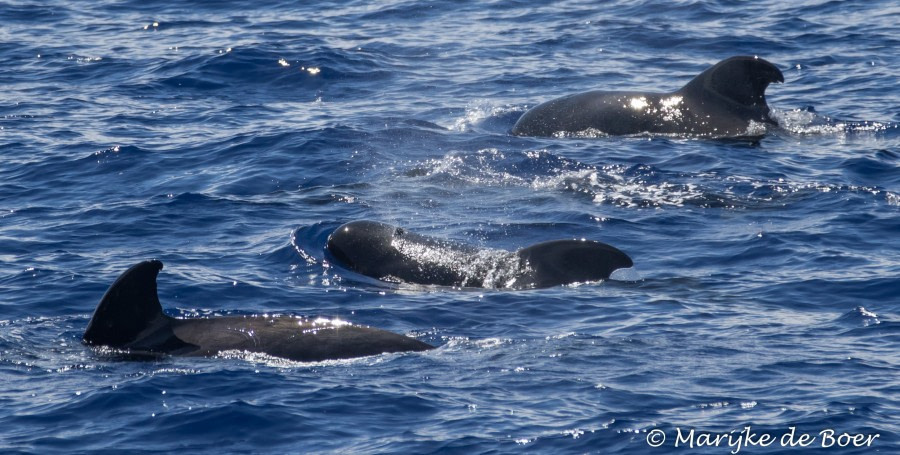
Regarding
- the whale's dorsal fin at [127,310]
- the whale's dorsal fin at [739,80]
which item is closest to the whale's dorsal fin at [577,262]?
the whale's dorsal fin at [127,310]

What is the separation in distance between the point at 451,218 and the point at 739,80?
20.4 feet

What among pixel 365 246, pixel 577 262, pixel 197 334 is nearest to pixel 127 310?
pixel 197 334

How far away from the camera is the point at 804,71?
86.5 feet

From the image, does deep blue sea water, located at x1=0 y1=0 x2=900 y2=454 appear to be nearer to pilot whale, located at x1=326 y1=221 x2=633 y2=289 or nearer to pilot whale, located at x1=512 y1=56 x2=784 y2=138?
pilot whale, located at x1=326 y1=221 x2=633 y2=289

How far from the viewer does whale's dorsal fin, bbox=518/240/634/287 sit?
587 inches

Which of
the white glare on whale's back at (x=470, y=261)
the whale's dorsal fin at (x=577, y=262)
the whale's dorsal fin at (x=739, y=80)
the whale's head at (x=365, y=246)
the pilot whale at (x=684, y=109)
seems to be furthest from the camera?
the pilot whale at (x=684, y=109)

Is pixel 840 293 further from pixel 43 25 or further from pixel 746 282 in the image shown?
pixel 43 25

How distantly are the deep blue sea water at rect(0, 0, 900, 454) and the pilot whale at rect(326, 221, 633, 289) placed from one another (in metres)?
0.27

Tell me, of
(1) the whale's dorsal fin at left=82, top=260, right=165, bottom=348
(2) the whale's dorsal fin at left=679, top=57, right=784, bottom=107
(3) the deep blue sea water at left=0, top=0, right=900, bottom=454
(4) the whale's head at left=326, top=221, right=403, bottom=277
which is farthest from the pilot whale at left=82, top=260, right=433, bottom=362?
(2) the whale's dorsal fin at left=679, top=57, right=784, bottom=107

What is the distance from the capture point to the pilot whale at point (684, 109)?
2133 centimetres

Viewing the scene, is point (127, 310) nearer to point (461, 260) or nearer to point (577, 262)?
point (461, 260)

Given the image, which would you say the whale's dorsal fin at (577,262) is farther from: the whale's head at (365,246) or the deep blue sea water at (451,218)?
the whale's head at (365,246)

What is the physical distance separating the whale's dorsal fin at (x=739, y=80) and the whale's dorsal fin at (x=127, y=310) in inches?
460

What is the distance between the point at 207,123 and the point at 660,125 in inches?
312
